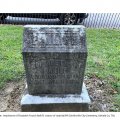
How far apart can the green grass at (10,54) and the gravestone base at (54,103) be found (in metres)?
1.11

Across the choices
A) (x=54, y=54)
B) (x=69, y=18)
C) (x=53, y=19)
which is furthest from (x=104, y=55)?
(x=53, y=19)

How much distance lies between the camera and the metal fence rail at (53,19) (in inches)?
375

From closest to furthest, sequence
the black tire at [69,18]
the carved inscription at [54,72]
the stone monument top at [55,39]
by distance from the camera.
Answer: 1. the stone monument top at [55,39]
2. the carved inscription at [54,72]
3. the black tire at [69,18]

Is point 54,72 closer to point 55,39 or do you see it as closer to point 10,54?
point 55,39

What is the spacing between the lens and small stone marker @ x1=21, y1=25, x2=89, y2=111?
3.90m

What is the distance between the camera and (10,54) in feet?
21.4

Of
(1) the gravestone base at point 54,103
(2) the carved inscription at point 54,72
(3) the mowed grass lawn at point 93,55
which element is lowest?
(3) the mowed grass lawn at point 93,55

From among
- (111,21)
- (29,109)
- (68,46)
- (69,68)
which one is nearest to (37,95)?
(29,109)

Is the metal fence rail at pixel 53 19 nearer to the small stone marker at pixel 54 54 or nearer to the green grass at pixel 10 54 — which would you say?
the green grass at pixel 10 54

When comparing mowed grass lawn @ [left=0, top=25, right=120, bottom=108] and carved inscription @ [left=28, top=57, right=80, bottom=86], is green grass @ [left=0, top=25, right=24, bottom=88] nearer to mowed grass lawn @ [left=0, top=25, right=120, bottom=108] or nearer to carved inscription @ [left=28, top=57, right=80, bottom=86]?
mowed grass lawn @ [left=0, top=25, right=120, bottom=108]

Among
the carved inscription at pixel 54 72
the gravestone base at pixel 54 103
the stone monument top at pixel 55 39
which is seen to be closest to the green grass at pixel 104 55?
the gravestone base at pixel 54 103

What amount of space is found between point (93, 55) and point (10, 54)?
201 cm

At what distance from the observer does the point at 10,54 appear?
6.52 metres
